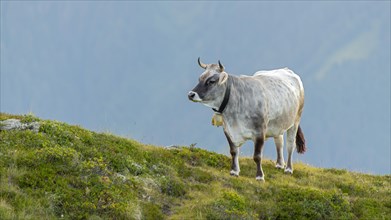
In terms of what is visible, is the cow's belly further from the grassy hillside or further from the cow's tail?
the cow's tail

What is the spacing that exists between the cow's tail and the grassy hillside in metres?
3.25

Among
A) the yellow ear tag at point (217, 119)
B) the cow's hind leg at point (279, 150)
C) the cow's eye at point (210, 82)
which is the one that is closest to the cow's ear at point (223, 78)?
the cow's eye at point (210, 82)

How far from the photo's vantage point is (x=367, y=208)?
48.8ft

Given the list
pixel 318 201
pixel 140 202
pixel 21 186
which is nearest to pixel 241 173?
pixel 318 201

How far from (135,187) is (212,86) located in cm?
432

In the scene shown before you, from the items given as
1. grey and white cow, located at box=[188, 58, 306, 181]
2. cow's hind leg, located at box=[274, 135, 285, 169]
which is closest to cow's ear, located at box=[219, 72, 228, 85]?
grey and white cow, located at box=[188, 58, 306, 181]

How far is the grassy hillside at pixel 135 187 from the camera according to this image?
40.5 ft

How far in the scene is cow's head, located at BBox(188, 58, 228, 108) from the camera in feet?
53.4

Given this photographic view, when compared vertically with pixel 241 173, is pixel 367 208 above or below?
below

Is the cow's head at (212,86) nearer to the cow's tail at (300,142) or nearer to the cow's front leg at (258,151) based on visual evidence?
the cow's front leg at (258,151)

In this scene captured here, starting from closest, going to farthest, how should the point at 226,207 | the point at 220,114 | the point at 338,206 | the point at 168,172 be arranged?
1. the point at 226,207
2. the point at 338,206
3. the point at 168,172
4. the point at 220,114

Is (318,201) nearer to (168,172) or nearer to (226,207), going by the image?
(226,207)

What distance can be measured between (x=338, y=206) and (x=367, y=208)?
1.08 m

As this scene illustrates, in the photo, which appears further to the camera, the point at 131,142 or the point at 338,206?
Result: the point at 131,142
